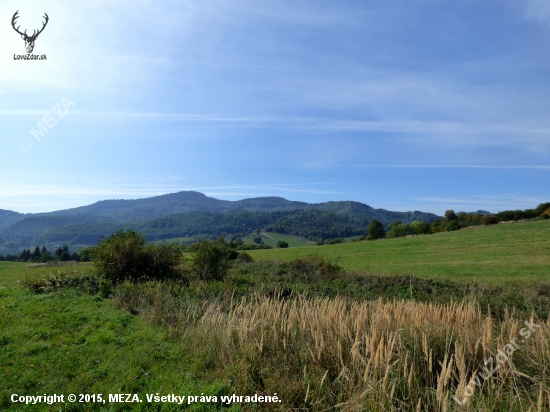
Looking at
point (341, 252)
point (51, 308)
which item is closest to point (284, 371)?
point (51, 308)

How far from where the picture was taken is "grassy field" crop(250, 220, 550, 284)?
20.4 m

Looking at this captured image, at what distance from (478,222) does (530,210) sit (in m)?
7.04

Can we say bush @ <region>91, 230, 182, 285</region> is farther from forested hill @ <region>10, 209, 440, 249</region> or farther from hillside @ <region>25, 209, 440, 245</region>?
hillside @ <region>25, 209, 440, 245</region>

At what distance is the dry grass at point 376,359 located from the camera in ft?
11.8

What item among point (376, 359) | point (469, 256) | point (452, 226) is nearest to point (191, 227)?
point (452, 226)

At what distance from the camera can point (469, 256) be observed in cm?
2831

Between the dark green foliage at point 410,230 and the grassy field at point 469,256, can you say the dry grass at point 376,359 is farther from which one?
the dark green foliage at point 410,230

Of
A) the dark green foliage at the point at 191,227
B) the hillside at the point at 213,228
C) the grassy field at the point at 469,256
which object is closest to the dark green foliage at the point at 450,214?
the grassy field at the point at 469,256

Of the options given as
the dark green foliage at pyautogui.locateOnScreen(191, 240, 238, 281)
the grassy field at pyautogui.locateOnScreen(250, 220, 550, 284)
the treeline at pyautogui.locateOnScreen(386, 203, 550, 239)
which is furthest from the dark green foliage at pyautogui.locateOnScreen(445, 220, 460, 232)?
the dark green foliage at pyautogui.locateOnScreen(191, 240, 238, 281)

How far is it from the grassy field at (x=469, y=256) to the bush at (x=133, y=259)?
14.1 metres

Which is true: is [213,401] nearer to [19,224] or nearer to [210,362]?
[210,362]

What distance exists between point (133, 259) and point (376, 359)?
14.8 m

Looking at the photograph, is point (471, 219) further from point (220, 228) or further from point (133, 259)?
point (220, 228)

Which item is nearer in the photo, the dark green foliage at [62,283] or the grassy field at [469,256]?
the dark green foliage at [62,283]
